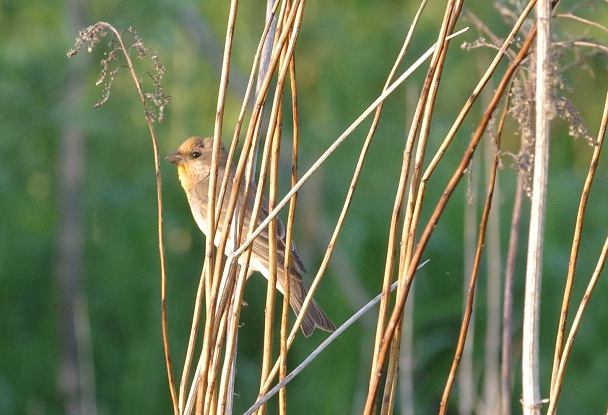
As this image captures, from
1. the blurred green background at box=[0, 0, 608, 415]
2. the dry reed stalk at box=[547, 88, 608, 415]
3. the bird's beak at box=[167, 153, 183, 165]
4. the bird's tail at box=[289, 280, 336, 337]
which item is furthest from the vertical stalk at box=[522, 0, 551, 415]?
the blurred green background at box=[0, 0, 608, 415]

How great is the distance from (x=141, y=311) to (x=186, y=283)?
0.32 m

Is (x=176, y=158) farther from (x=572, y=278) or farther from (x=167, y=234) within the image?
(x=572, y=278)

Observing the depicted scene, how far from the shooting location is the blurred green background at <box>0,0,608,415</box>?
527 cm

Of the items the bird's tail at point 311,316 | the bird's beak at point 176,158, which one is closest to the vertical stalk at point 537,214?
the bird's tail at point 311,316

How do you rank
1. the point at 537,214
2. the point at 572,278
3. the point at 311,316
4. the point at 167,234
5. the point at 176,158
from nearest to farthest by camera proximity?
the point at 537,214 → the point at 572,278 → the point at 311,316 → the point at 176,158 → the point at 167,234

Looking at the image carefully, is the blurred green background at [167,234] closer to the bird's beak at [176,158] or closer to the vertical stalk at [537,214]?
the bird's beak at [176,158]

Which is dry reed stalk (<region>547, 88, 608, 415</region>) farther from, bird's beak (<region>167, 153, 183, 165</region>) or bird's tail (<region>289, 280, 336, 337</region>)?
bird's beak (<region>167, 153, 183, 165</region>)

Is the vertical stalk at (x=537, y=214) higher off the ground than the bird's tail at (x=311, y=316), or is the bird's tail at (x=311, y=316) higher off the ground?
the vertical stalk at (x=537, y=214)

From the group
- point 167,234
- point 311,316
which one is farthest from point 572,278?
point 167,234

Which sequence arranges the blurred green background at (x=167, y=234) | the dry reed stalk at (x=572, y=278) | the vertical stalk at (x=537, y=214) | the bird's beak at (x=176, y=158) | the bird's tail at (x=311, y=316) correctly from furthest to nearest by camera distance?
the blurred green background at (x=167, y=234)
the bird's beak at (x=176, y=158)
the bird's tail at (x=311, y=316)
the dry reed stalk at (x=572, y=278)
the vertical stalk at (x=537, y=214)

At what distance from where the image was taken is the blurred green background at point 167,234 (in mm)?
5270

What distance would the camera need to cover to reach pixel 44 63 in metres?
5.15

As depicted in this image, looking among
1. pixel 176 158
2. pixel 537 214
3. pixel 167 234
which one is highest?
pixel 537 214

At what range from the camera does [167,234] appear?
19.0 feet
